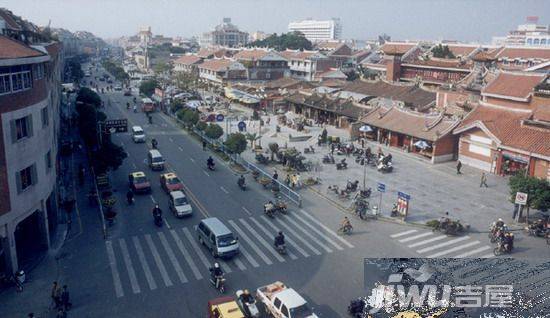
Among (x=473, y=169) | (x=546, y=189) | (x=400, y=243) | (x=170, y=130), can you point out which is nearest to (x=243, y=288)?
(x=400, y=243)

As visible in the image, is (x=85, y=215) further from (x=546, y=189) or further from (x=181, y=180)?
(x=546, y=189)

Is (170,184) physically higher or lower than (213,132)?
lower

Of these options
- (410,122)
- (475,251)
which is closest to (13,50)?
(475,251)

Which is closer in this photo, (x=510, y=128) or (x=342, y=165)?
(x=510, y=128)

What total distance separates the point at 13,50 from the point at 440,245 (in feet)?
87.5

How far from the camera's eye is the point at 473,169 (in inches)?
1783

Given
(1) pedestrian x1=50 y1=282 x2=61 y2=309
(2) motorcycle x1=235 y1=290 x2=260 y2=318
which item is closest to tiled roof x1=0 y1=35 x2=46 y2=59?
(1) pedestrian x1=50 y1=282 x2=61 y2=309

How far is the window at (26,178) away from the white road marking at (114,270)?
18.5ft

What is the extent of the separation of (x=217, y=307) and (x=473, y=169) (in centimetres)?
3386

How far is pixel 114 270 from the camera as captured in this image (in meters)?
25.2

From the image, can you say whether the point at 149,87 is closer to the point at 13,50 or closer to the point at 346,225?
the point at 13,50

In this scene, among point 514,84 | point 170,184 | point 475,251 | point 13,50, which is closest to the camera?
point 13,50

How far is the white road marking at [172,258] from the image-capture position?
24.4 metres

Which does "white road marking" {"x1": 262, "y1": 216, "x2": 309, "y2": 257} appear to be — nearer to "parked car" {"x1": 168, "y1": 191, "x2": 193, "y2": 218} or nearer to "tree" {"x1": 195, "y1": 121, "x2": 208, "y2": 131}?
"parked car" {"x1": 168, "y1": 191, "x2": 193, "y2": 218}
